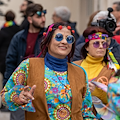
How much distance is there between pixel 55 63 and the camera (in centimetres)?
331

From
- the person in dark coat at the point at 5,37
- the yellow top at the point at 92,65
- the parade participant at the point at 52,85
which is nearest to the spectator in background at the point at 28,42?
the yellow top at the point at 92,65

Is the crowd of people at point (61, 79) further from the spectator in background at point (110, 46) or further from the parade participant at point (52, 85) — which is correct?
the spectator in background at point (110, 46)

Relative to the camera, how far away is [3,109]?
277 inches

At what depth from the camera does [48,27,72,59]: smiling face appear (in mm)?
3311

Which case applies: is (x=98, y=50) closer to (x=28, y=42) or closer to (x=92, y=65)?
(x=92, y=65)

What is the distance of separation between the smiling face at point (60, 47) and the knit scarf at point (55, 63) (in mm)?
54

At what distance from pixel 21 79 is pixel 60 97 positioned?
414 millimetres

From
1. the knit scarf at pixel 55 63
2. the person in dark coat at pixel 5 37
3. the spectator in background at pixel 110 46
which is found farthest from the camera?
the person in dark coat at pixel 5 37

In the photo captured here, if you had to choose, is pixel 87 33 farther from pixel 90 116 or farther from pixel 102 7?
pixel 102 7

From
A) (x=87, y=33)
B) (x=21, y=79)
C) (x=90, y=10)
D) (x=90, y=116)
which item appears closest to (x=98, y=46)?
(x=87, y=33)

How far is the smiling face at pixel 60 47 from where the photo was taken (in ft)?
10.9

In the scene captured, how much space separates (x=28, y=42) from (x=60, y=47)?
7.01 feet

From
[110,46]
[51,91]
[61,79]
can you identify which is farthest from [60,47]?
[110,46]

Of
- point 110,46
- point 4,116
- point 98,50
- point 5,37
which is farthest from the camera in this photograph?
point 5,37
